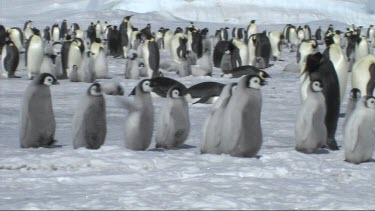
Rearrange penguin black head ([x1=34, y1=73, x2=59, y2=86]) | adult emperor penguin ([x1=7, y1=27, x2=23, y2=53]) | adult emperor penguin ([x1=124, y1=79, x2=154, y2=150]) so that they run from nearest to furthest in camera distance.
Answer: adult emperor penguin ([x1=124, y1=79, x2=154, y2=150]), penguin black head ([x1=34, y1=73, x2=59, y2=86]), adult emperor penguin ([x1=7, y1=27, x2=23, y2=53])

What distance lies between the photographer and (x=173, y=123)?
7395 millimetres

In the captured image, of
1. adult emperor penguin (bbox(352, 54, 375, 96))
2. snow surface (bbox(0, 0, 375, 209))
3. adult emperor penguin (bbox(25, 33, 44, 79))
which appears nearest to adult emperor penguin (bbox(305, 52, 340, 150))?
snow surface (bbox(0, 0, 375, 209))

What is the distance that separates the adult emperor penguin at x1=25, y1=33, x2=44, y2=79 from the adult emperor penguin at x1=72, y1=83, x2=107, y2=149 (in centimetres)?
1034

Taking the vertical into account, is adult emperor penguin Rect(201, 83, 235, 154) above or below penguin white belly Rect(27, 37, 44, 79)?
above

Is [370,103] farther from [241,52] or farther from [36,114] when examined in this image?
[241,52]

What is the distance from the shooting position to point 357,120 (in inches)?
255

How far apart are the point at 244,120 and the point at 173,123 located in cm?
125

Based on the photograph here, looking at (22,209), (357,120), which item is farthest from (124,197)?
(357,120)

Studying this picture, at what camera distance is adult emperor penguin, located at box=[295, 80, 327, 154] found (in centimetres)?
688

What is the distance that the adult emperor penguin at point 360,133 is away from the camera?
6.46 metres

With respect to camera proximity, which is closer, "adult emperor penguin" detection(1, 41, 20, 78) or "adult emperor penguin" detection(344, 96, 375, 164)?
"adult emperor penguin" detection(344, 96, 375, 164)

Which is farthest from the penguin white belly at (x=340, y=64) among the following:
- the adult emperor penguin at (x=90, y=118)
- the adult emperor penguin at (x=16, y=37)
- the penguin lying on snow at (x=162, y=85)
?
the adult emperor penguin at (x=16, y=37)

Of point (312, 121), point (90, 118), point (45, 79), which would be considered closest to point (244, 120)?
point (312, 121)

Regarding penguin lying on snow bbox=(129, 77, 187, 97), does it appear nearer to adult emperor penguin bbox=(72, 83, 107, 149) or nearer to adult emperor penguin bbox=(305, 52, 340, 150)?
adult emperor penguin bbox=(305, 52, 340, 150)
